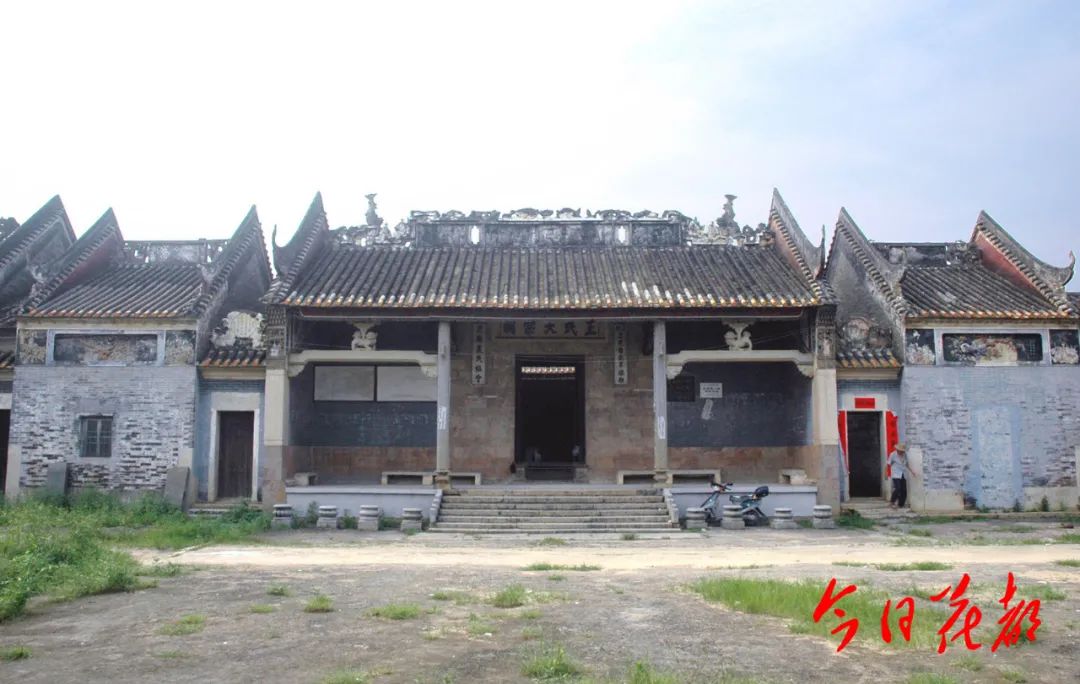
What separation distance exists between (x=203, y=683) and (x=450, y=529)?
8.82m

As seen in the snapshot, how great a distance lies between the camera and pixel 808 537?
44.0ft

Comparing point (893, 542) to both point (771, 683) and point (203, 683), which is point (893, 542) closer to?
point (771, 683)

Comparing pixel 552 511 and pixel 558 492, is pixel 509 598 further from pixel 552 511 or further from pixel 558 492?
pixel 558 492

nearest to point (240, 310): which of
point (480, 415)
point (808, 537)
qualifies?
point (480, 415)

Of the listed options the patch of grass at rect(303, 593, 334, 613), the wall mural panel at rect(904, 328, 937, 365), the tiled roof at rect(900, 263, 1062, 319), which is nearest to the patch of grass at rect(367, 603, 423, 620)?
the patch of grass at rect(303, 593, 334, 613)

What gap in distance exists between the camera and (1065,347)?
16.0 m

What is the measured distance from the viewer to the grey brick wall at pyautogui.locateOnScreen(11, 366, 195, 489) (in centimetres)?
1572

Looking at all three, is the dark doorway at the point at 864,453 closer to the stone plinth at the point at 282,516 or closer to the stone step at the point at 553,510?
the stone step at the point at 553,510

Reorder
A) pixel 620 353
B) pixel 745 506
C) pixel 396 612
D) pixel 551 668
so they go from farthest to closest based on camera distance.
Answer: pixel 620 353, pixel 745 506, pixel 396 612, pixel 551 668

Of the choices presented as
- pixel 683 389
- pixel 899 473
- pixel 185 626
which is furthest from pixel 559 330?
pixel 185 626

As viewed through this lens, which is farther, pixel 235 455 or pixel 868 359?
pixel 235 455

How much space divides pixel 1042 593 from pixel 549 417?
13188mm

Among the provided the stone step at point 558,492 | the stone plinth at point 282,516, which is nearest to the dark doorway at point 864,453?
the stone step at point 558,492

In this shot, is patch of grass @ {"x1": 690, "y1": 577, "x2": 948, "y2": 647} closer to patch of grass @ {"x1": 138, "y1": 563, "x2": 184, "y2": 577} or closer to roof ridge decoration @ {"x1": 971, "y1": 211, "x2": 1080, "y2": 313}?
patch of grass @ {"x1": 138, "y1": 563, "x2": 184, "y2": 577}
